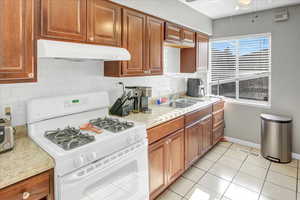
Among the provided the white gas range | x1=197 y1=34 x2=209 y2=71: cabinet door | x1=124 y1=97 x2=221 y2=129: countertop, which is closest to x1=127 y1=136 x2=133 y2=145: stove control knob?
the white gas range

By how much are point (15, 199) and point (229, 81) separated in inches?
151

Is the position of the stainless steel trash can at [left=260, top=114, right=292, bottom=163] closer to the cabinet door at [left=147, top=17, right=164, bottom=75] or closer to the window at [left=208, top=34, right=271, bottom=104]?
the window at [left=208, top=34, right=271, bottom=104]

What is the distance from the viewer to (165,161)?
2176 mm

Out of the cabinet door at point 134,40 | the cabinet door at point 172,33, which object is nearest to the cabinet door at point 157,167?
the cabinet door at point 134,40

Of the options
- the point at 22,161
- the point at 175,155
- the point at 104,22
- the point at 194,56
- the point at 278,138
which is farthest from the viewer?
the point at 194,56

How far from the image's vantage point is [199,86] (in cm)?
357

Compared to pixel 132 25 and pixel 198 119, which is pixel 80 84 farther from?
pixel 198 119

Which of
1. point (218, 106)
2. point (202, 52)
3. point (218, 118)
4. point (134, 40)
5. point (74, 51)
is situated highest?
point (202, 52)

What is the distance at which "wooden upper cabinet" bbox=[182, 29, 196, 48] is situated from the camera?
302cm

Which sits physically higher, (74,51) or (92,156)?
(74,51)

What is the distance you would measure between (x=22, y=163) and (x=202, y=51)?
10.7 ft

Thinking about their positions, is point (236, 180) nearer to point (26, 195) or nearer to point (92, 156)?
point (92, 156)

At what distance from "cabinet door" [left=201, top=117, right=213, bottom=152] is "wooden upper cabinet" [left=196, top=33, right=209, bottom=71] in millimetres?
1043

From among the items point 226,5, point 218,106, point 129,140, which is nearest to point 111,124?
point 129,140
